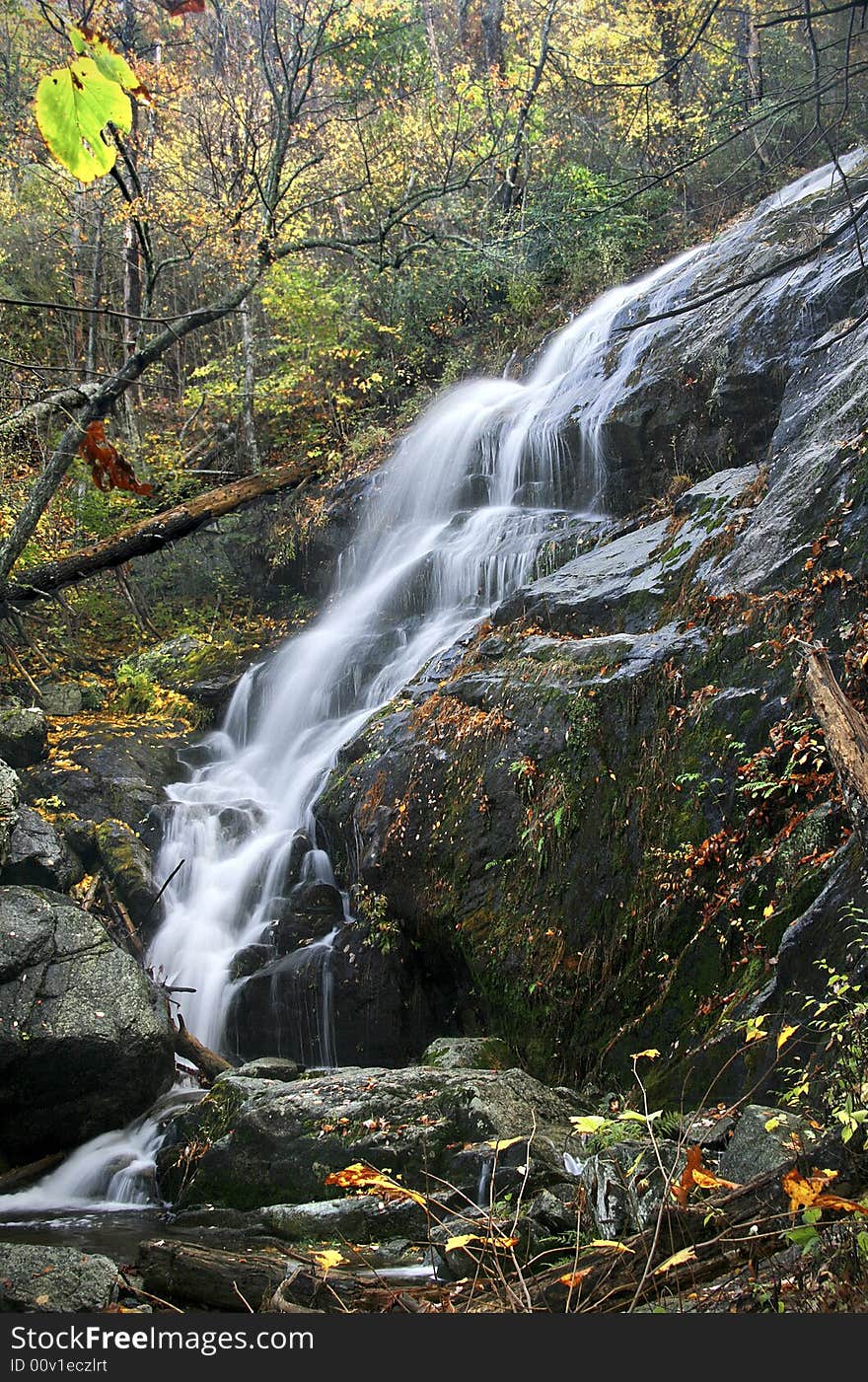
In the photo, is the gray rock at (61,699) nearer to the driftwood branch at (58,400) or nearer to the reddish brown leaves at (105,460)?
the driftwood branch at (58,400)

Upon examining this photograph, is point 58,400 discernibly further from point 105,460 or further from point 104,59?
point 104,59

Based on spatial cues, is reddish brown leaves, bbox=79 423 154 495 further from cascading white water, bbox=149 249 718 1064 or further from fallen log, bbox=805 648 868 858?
cascading white water, bbox=149 249 718 1064

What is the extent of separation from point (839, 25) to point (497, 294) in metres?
8.06

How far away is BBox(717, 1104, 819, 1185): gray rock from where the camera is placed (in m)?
3.07

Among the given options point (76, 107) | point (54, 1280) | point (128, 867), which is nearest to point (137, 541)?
point (128, 867)

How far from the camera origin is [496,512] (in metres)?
11.5

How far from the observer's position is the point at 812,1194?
2.02m

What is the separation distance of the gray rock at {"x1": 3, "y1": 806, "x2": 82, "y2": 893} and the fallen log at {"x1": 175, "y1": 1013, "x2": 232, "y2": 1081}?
2.00 meters

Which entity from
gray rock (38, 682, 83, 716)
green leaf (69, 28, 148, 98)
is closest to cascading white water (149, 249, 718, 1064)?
gray rock (38, 682, 83, 716)

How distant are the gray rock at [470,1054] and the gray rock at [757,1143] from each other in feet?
7.45

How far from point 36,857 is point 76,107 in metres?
7.47

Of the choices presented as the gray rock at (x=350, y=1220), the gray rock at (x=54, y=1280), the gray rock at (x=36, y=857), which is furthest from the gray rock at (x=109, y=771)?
the gray rock at (x=54, y=1280)

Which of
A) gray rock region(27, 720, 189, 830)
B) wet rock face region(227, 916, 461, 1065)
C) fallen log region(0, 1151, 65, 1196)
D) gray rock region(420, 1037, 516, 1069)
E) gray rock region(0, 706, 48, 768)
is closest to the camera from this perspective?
gray rock region(420, 1037, 516, 1069)

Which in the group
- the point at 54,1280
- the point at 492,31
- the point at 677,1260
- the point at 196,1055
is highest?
the point at 492,31
